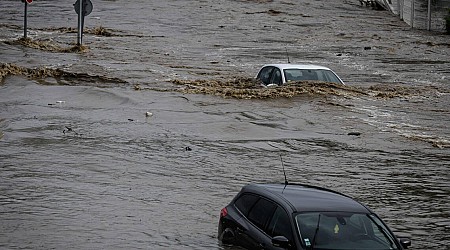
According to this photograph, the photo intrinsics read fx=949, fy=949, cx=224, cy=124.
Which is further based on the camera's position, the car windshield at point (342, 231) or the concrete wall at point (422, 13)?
the concrete wall at point (422, 13)

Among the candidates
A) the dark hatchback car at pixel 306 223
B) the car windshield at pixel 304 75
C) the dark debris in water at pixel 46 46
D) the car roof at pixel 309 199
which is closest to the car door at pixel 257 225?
the dark hatchback car at pixel 306 223

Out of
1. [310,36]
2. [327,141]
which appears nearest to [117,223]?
[327,141]

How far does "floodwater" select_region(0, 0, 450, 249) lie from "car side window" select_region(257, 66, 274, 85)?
0.49 meters

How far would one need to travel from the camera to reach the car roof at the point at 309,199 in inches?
388

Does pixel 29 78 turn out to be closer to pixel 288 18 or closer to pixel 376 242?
pixel 376 242

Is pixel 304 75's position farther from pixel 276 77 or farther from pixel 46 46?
pixel 46 46

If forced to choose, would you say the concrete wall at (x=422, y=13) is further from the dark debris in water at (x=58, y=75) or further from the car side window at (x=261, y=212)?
the car side window at (x=261, y=212)

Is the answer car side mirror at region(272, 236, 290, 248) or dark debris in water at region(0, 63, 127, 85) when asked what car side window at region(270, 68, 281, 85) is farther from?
car side mirror at region(272, 236, 290, 248)

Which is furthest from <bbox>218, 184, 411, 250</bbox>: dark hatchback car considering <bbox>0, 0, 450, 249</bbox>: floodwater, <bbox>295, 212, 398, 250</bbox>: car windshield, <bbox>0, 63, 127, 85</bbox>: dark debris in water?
<bbox>0, 63, 127, 85</bbox>: dark debris in water

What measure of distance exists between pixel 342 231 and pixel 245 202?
5.42 ft

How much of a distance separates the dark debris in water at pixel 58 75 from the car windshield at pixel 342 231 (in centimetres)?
1709

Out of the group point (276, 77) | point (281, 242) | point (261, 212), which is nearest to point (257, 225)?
point (261, 212)

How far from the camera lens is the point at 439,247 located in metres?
12.7

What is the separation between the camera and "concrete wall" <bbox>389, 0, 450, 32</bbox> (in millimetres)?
47094
